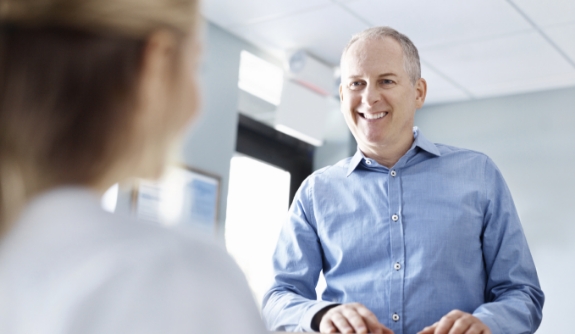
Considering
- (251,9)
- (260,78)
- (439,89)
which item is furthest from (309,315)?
(439,89)

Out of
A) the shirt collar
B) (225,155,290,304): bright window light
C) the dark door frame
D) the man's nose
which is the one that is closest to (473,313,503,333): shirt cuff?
the shirt collar

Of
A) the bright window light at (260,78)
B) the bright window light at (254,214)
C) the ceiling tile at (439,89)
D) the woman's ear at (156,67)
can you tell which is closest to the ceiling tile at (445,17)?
the ceiling tile at (439,89)

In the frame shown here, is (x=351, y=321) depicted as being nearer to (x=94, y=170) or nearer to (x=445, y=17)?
(x=94, y=170)

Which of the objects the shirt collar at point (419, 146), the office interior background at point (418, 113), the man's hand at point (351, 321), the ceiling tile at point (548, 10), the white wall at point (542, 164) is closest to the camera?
the man's hand at point (351, 321)

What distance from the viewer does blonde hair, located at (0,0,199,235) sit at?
472 millimetres

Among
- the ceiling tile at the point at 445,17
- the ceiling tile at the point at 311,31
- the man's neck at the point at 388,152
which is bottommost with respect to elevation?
the man's neck at the point at 388,152

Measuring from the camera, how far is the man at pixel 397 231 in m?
1.41

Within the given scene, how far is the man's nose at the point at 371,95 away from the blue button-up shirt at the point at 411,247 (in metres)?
0.13

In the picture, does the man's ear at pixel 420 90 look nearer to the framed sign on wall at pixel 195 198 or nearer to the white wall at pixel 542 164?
the framed sign on wall at pixel 195 198

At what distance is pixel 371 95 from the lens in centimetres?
167

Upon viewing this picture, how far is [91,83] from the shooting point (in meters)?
0.48

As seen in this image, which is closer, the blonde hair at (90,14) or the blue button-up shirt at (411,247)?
the blonde hair at (90,14)

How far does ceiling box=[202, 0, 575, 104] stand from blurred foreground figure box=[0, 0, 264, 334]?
8.75 ft

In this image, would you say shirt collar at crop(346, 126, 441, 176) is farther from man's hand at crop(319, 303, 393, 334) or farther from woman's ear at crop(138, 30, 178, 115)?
woman's ear at crop(138, 30, 178, 115)
